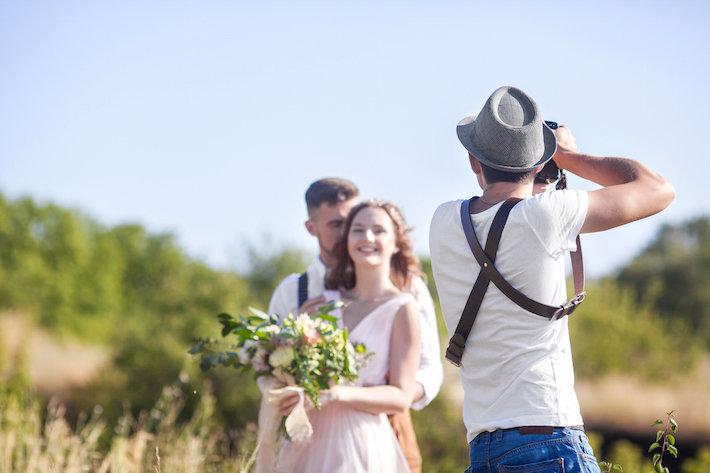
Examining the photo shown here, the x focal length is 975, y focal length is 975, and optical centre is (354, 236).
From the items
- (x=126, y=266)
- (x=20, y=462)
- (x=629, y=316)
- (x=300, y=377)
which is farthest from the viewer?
(x=126, y=266)

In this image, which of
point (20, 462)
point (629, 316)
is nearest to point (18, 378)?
point (20, 462)

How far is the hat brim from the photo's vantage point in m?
3.38

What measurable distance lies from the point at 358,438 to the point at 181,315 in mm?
13299

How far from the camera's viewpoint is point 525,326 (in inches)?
126

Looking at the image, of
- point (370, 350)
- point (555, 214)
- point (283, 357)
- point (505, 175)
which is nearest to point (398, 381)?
point (370, 350)

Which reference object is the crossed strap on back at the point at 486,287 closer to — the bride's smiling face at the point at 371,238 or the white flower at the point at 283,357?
the white flower at the point at 283,357

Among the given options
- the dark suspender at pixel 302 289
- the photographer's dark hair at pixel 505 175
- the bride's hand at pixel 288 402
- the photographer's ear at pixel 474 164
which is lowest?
the bride's hand at pixel 288 402

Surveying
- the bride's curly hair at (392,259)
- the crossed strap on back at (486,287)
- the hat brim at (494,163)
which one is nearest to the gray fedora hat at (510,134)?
the hat brim at (494,163)

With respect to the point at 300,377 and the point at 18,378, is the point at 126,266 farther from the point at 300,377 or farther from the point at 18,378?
the point at 300,377

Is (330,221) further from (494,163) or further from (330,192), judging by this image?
(494,163)

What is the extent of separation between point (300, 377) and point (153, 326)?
1443cm

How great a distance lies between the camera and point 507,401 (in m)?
3.20

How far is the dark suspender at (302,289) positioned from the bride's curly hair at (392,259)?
17 centimetres

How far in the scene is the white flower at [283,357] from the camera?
4559 millimetres
